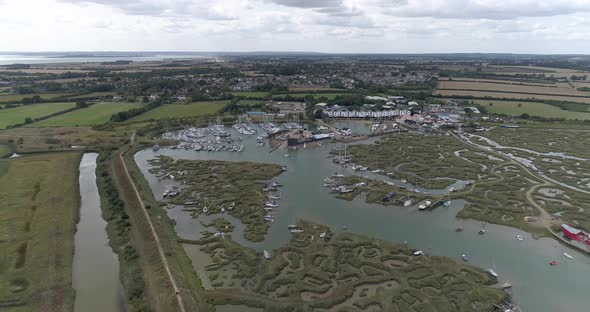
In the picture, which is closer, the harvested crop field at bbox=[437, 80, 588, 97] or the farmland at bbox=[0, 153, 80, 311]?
the farmland at bbox=[0, 153, 80, 311]

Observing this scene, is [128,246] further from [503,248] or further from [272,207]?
[503,248]

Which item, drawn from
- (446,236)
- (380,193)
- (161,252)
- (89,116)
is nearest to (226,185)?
(161,252)

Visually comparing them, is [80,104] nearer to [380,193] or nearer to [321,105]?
[321,105]

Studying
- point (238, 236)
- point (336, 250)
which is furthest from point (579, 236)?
point (238, 236)

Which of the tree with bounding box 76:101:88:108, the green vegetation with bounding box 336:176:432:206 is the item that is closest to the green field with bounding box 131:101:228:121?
the tree with bounding box 76:101:88:108

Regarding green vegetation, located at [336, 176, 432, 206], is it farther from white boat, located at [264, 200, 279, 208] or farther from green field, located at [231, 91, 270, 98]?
green field, located at [231, 91, 270, 98]

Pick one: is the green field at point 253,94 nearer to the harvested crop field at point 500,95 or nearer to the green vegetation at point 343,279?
the harvested crop field at point 500,95
